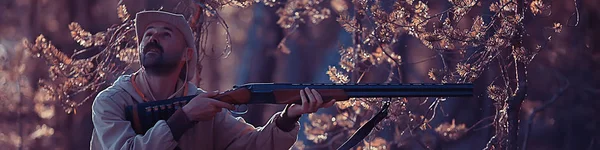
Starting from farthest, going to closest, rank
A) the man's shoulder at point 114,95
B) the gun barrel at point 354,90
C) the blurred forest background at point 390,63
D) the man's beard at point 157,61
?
the blurred forest background at point 390,63
the man's beard at point 157,61
the man's shoulder at point 114,95
the gun barrel at point 354,90

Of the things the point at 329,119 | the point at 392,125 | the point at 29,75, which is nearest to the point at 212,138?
the point at 392,125

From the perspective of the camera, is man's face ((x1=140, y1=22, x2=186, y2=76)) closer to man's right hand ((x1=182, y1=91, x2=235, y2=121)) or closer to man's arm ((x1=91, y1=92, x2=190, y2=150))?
man's arm ((x1=91, y1=92, x2=190, y2=150))

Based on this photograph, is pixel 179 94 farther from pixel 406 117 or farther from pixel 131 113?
pixel 406 117

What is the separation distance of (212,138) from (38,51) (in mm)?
3791

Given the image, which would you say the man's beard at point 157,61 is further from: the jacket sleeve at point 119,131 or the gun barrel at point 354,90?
the gun barrel at point 354,90

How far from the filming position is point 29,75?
49.2ft

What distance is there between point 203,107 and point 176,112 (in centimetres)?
14

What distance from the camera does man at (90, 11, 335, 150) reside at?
503 centimetres

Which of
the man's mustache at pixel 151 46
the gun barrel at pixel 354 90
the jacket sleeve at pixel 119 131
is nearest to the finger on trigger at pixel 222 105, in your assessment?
the gun barrel at pixel 354 90

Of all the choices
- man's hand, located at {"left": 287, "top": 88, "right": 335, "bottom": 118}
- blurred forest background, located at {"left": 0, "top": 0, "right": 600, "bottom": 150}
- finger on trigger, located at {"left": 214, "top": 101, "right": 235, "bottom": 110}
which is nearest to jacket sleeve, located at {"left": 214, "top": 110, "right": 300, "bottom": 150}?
man's hand, located at {"left": 287, "top": 88, "right": 335, "bottom": 118}

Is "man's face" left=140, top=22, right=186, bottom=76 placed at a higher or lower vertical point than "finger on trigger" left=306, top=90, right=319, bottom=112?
higher

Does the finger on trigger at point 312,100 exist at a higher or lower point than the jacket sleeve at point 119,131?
higher

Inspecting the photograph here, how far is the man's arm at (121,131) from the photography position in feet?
16.3

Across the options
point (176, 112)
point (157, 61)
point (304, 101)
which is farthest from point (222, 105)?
point (157, 61)
